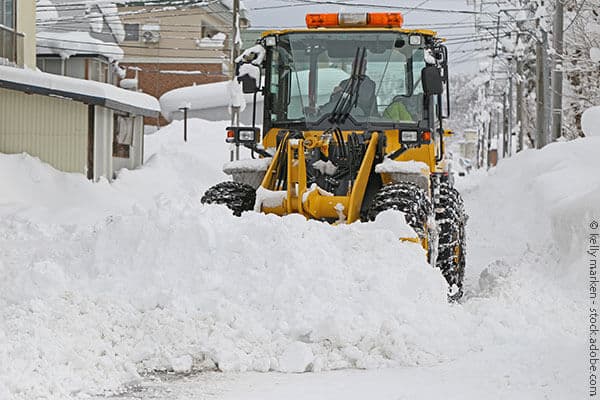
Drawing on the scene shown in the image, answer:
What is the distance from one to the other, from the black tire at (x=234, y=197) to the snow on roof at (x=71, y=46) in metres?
23.0

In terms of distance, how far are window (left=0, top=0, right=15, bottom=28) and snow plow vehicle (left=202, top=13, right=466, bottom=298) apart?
47.0ft

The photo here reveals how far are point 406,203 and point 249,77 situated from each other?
2603mm

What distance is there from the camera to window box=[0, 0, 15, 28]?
22938 mm

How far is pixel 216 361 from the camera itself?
21.6 ft

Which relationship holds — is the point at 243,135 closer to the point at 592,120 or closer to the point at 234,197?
the point at 234,197

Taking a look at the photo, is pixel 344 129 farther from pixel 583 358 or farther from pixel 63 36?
pixel 63 36

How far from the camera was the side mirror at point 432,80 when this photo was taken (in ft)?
30.8

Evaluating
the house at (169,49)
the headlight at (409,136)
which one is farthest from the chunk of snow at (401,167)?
the house at (169,49)

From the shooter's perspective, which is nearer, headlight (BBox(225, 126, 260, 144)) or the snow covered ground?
the snow covered ground

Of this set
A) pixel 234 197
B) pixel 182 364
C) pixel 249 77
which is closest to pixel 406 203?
pixel 234 197

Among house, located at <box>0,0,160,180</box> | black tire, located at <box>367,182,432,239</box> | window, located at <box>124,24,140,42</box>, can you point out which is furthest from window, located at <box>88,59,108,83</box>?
black tire, located at <box>367,182,432,239</box>

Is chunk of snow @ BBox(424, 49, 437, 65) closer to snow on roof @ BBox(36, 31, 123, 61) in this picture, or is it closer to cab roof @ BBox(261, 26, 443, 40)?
cab roof @ BBox(261, 26, 443, 40)

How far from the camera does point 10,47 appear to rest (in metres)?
23.4

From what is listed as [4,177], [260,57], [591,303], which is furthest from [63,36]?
[591,303]
